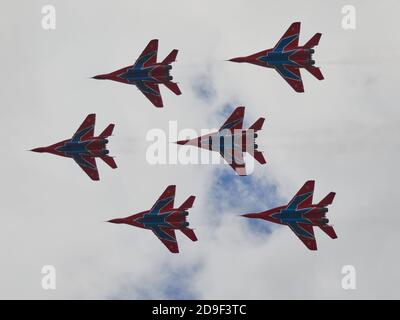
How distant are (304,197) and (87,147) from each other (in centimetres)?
2873

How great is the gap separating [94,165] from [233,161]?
1828cm

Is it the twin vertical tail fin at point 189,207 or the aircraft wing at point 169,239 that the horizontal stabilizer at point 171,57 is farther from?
the aircraft wing at point 169,239

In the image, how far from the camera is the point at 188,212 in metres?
123

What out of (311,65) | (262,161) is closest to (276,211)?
(262,161)

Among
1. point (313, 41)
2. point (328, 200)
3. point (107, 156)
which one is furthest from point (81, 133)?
point (328, 200)

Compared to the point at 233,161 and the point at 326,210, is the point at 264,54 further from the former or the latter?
the point at 326,210

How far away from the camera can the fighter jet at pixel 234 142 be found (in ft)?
411

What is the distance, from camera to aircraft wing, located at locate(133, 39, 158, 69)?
126625 millimetres

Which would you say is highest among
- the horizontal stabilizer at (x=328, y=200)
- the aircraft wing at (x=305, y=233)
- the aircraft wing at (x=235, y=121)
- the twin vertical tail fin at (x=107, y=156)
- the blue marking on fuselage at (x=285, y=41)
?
the blue marking on fuselage at (x=285, y=41)

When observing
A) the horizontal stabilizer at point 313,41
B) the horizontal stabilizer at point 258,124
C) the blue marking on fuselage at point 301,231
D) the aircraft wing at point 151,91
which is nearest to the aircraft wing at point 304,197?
the blue marking on fuselage at point 301,231

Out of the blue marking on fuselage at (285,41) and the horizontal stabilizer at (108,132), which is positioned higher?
the blue marking on fuselage at (285,41)

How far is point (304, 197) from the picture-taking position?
122750 millimetres

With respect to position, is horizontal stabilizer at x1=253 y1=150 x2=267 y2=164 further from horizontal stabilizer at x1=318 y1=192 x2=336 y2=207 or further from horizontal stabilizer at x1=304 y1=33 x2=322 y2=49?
horizontal stabilizer at x1=304 y1=33 x2=322 y2=49

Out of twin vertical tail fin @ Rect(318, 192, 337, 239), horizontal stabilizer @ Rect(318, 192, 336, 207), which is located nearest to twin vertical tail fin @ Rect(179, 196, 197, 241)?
twin vertical tail fin @ Rect(318, 192, 337, 239)
